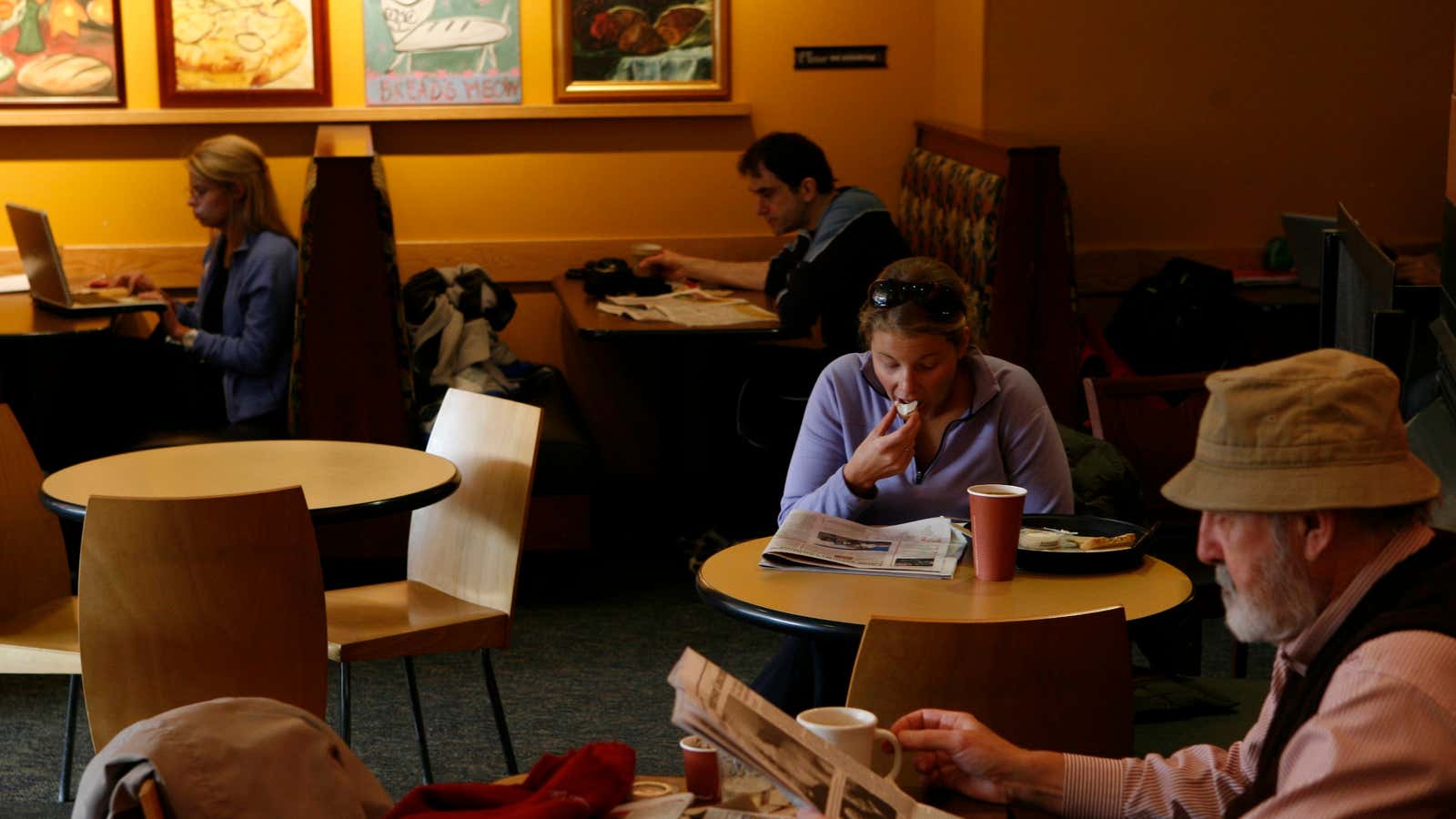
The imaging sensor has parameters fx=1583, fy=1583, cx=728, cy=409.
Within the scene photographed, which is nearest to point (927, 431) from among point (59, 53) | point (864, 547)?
point (864, 547)

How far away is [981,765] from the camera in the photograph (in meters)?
1.70

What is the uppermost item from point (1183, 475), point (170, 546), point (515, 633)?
point (1183, 475)

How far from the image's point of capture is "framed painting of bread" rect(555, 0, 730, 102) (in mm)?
5922

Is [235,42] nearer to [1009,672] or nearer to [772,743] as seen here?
[1009,672]

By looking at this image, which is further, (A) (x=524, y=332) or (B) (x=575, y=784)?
(A) (x=524, y=332)

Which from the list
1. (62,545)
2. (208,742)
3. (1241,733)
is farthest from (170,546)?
(1241,733)

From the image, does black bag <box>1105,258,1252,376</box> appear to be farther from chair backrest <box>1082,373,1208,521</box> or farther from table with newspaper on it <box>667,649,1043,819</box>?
table with newspaper on it <box>667,649,1043,819</box>

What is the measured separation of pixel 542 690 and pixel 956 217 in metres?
2.13

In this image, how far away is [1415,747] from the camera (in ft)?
4.32

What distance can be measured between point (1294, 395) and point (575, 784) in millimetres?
768

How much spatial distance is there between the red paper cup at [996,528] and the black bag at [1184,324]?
119 inches

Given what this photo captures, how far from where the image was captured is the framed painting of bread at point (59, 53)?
5652 mm

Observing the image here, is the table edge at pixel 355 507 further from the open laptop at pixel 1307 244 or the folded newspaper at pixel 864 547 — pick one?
the open laptop at pixel 1307 244

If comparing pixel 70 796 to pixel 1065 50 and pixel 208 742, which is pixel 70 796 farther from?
pixel 1065 50
